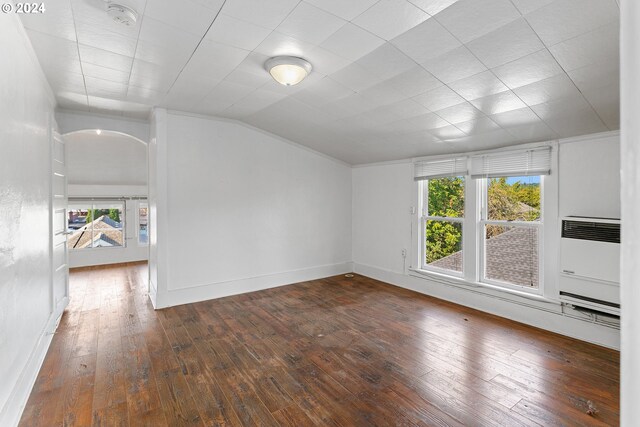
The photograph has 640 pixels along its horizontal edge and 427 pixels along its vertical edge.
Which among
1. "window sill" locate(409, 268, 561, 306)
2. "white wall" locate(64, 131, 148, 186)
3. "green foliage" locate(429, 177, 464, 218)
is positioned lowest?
"window sill" locate(409, 268, 561, 306)

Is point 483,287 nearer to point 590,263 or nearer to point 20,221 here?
point 590,263

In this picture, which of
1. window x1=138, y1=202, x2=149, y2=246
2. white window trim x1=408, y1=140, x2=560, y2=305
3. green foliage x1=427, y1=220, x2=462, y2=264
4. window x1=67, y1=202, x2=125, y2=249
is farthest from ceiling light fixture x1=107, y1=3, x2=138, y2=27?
window x1=138, y1=202, x2=149, y2=246

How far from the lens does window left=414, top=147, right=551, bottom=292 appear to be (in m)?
3.78

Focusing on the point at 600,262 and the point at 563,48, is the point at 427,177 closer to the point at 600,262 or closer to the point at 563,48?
the point at 600,262

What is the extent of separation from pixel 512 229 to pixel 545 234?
0.40 metres

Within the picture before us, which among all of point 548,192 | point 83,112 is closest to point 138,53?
point 83,112

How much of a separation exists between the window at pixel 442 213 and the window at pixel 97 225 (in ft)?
21.2

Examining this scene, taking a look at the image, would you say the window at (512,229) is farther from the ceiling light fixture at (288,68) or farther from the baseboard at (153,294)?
the baseboard at (153,294)

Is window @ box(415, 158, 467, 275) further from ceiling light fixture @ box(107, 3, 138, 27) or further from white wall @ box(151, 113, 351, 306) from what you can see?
ceiling light fixture @ box(107, 3, 138, 27)

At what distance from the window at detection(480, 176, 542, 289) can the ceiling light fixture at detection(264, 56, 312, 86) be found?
9.31 ft

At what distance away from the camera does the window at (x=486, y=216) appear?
3783 millimetres

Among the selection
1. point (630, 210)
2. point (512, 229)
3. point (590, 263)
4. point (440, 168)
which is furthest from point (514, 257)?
point (630, 210)

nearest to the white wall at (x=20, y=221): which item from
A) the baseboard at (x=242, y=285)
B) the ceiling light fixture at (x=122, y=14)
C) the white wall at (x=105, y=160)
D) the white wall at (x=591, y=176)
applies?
the ceiling light fixture at (x=122, y=14)

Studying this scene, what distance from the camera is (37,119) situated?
2.85 m
